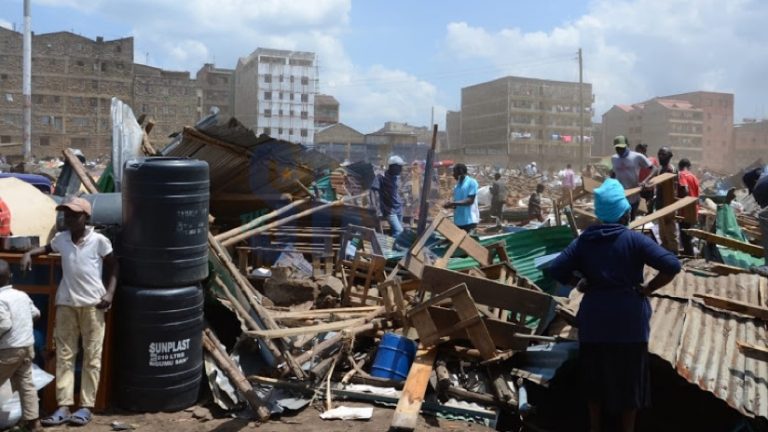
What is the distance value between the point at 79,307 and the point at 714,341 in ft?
15.0

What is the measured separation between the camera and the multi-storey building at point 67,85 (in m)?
68.7

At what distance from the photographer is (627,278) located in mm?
3984

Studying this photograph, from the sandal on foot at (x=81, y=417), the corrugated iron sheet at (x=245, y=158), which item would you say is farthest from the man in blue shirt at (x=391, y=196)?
the sandal on foot at (x=81, y=417)

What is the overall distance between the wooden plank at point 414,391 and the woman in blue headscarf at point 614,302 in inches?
45.4

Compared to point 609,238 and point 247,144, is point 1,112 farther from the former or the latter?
point 609,238

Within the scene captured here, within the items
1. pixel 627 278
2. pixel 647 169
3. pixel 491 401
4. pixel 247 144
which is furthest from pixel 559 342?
pixel 247 144

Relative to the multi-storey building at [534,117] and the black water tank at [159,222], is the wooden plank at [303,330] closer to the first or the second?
the black water tank at [159,222]

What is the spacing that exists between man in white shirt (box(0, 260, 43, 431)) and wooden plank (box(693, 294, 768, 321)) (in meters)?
5.15

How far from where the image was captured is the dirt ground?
4637 mm

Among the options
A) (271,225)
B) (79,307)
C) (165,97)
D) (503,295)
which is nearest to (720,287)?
(503,295)

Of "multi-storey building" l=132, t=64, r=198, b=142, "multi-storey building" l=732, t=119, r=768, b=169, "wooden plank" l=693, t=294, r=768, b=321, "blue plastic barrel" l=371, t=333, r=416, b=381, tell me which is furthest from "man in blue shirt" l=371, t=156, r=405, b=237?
"multi-storey building" l=732, t=119, r=768, b=169

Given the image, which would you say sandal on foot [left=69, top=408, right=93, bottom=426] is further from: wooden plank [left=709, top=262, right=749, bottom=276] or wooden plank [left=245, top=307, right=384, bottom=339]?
wooden plank [left=709, top=262, right=749, bottom=276]

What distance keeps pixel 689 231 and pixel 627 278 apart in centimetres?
414

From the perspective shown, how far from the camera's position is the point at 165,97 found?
73.1 m
